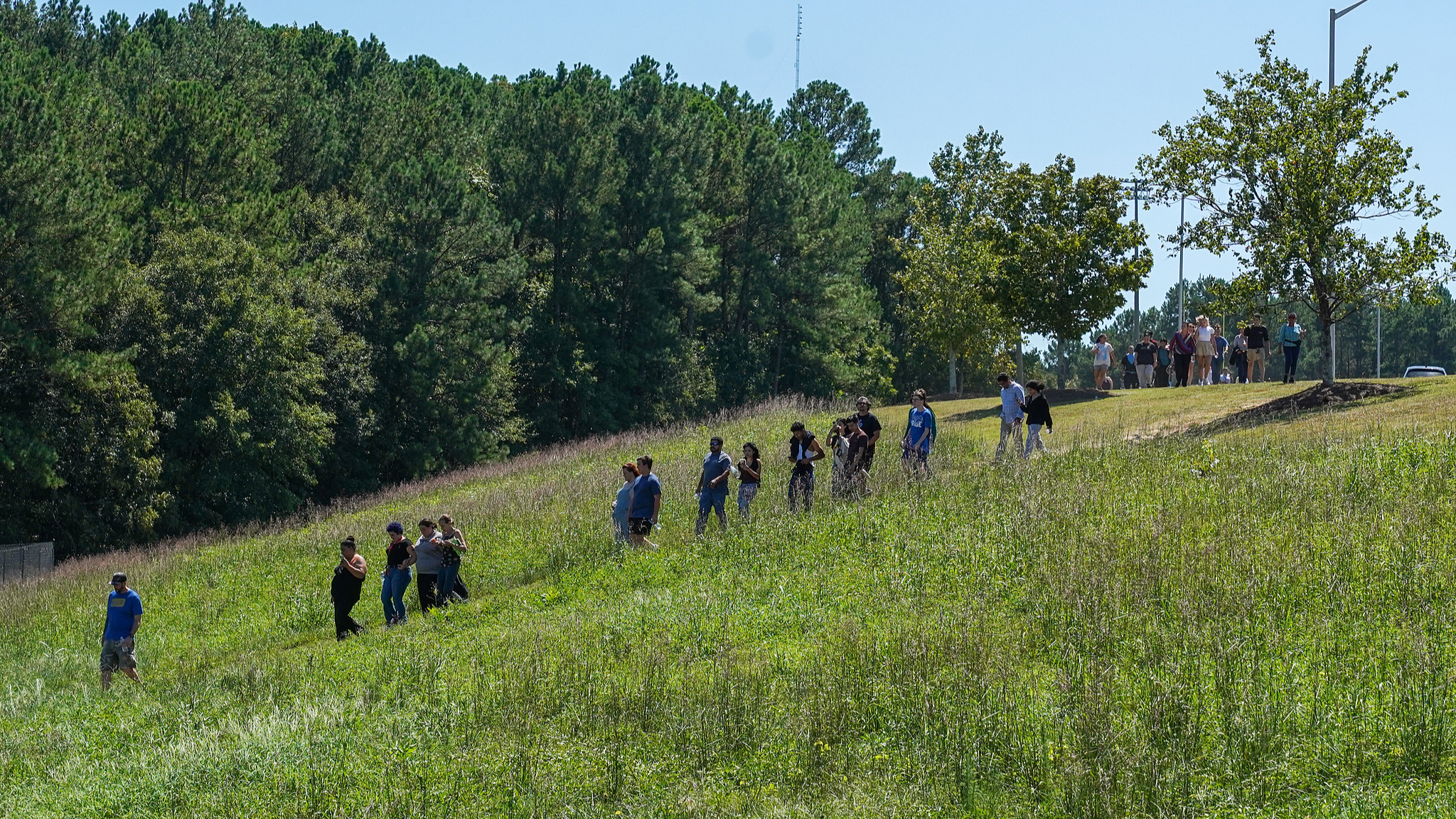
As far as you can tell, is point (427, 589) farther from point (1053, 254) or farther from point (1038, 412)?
point (1053, 254)

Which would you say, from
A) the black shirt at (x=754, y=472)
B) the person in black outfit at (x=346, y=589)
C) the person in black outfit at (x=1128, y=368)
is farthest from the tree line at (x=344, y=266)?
the black shirt at (x=754, y=472)

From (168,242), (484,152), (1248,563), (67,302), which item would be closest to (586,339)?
(484,152)

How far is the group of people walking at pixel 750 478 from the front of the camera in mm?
16969

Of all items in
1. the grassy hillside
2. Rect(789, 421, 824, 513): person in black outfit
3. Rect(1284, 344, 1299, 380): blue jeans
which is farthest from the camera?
Rect(1284, 344, 1299, 380): blue jeans

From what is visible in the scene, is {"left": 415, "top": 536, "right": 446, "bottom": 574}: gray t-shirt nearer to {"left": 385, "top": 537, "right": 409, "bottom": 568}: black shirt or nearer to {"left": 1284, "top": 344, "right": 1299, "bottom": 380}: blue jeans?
{"left": 385, "top": 537, "right": 409, "bottom": 568}: black shirt

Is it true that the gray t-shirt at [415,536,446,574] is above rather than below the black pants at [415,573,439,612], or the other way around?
above

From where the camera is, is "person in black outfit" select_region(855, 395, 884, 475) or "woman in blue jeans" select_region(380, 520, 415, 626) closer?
"woman in blue jeans" select_region(380, 520, 415, 626)

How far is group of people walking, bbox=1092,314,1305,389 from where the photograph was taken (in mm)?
29062

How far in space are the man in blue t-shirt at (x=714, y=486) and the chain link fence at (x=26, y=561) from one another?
1501 cm

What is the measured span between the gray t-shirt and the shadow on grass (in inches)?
481

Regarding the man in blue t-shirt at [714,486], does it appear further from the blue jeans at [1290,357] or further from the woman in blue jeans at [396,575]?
the blue jeans at [1290,357]

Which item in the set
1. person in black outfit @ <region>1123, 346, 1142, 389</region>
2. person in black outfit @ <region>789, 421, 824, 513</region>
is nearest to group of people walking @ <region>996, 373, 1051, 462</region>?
person in black outfit @ <region>789, 421, 824, 513</region>

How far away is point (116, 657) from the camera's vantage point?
15055 mm

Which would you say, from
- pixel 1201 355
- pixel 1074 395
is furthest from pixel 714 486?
pixel 1201 355
